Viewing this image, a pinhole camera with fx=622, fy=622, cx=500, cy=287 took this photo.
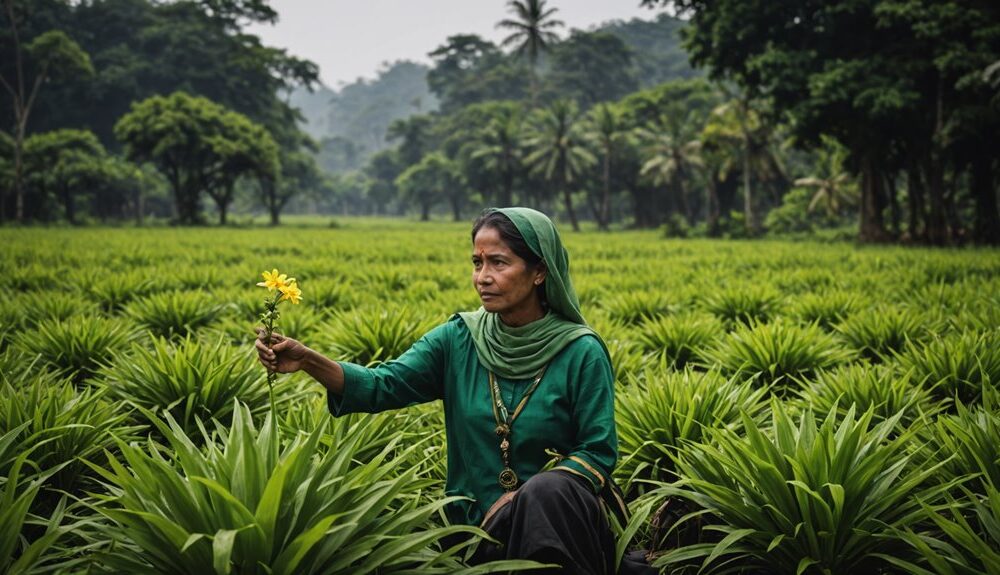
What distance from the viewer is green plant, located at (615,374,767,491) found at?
3213 millimetres

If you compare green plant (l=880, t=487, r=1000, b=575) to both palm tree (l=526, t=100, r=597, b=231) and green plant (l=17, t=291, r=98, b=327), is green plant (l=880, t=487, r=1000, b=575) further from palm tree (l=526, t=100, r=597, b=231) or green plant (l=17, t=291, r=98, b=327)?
palm tree (l=526, t=100, r=597, b=231)

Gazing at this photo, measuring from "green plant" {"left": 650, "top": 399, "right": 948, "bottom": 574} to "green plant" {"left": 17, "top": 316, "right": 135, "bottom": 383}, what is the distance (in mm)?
4563

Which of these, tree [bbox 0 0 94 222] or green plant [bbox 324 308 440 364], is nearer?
green plant [bbox 324 308 440 364]

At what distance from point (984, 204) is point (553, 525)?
85.1 feet

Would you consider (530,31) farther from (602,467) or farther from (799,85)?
(602,467)

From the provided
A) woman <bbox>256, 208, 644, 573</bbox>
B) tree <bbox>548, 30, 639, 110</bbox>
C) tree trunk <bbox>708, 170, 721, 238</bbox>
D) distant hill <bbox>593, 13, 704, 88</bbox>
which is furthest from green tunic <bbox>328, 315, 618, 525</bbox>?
distant hill <bbox>593, 13, 704, 88</bbox>

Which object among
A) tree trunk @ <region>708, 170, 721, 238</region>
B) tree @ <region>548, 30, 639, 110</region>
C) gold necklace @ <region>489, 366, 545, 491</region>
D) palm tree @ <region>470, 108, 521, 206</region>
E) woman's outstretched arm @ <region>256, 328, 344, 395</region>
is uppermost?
tree @ <region>548, 30, 639, 110</region>

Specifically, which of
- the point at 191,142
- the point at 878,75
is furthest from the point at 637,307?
the point at 191,142

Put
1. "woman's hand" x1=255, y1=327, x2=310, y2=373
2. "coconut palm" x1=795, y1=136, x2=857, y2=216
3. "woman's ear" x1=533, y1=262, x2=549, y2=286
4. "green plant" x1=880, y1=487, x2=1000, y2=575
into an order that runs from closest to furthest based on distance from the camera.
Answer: "green plant" x1=880, y1=487, x2=1000, y2=575, "woman's hand" x1=255, y1=327, x2=310, y2=373, "woman's ear" x1=533, y1=262, x2=549, y2=286, "coconut palm" x1=795, y1=136, x2=857, y2=216

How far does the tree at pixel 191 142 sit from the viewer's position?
34250mm

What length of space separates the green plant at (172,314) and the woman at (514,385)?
4957 millimetres

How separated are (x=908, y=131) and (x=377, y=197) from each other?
6581cm

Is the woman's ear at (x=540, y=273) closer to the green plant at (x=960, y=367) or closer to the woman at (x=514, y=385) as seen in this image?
the woman at (x=514, y=385)

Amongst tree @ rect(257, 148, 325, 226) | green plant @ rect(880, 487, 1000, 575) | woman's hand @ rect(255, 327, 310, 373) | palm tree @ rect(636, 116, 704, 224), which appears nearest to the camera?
green plant @ rect(880, 487, 1000, 575)
